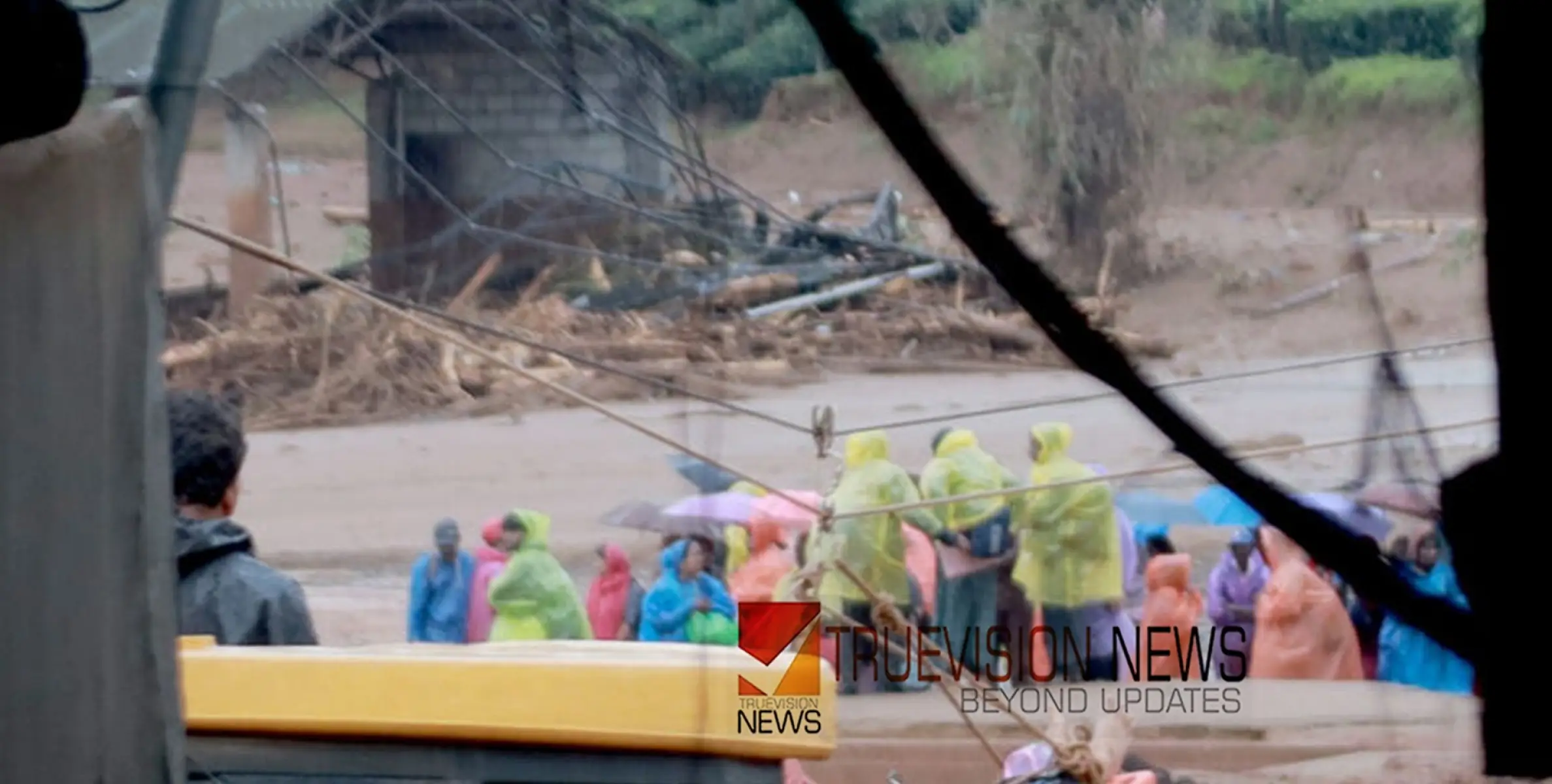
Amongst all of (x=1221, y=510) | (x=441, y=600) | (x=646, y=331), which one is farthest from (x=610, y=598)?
(x=646, y=331)

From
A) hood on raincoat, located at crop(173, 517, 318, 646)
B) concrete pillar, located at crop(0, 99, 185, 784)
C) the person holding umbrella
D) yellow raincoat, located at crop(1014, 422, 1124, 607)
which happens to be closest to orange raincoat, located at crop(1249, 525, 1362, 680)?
yellow raincoat, located at crop(1014, 422, 1124, 607)

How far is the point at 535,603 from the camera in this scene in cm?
488

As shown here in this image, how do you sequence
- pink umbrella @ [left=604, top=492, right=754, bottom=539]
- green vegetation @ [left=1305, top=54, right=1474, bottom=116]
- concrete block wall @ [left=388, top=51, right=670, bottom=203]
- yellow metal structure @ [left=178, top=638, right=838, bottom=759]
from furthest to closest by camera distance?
concrete block wall @ [left=388, top=51, right=670, bottom=203] < green vegetation @ [left=1305, top=54, right=1474, bottom=116] < pink umbrella @ [left=604, top=492, right=754, bottom=539] < yellow metal structure @ [left=178, top=638, right=838, bottom=759]

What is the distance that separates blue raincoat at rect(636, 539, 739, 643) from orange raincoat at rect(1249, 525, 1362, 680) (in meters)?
1.40

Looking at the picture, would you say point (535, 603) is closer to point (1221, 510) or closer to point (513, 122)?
point (1221, 510)

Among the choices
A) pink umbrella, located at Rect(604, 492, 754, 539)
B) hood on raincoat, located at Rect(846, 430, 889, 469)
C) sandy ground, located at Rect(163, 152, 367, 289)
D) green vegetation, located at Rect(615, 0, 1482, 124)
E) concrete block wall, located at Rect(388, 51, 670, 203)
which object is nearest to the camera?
green vegetation, located at Rect(615, 0, 1482, 124)

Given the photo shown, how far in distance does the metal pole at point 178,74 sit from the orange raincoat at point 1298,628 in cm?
364

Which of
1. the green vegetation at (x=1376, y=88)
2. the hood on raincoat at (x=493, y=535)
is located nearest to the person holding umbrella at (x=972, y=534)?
the hood on raincoat at (x=493, y=535)

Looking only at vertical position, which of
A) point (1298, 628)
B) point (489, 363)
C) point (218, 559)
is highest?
point (489, 363)

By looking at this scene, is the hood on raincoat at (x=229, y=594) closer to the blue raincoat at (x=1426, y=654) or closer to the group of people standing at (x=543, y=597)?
the blue raincoat at (x=1426, y=654)

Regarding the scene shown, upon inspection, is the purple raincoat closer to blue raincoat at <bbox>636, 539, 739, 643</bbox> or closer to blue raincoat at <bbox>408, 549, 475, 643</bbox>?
blue raincoat at <bbox>636, 539, 739, 643</bbox>

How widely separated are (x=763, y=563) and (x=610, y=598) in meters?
0.49

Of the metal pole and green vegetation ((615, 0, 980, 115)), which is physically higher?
green vegetation ((615, 0, 980, 115))

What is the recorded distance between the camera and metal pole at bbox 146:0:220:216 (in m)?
1.47
